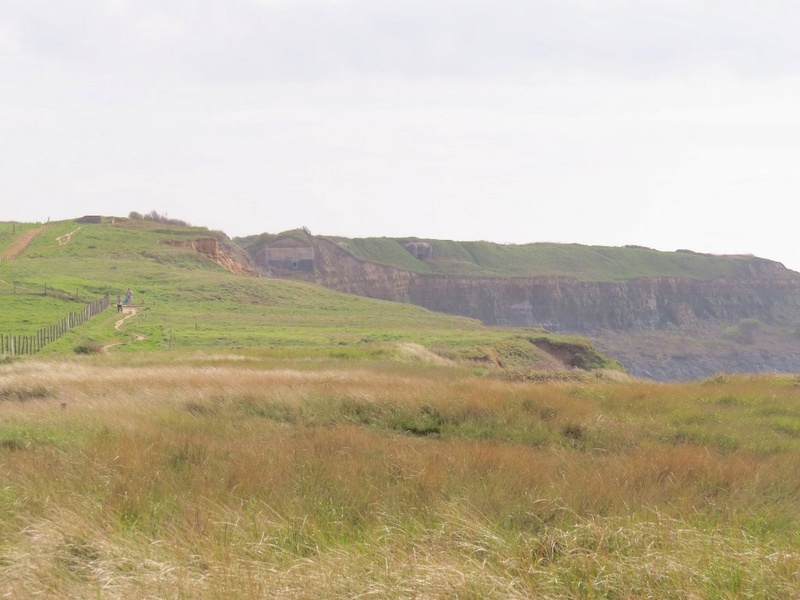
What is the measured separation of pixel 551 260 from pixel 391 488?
147875 millimetres

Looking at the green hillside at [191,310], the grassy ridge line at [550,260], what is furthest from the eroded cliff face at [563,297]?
the green hillside at [191,310]

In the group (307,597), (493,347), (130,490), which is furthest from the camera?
(493,347)

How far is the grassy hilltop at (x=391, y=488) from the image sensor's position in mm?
5855

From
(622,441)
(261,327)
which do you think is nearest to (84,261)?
(261,327)

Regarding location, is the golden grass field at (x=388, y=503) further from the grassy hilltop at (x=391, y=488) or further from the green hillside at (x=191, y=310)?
the green hillside at (x=191, y=310)

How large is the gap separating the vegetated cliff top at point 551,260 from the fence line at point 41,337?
262 ft

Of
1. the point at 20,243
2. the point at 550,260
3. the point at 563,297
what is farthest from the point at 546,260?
the point at 20,243

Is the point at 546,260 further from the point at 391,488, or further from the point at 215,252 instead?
the point at 391,488

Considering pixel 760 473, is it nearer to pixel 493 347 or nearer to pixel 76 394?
pixel 76 394

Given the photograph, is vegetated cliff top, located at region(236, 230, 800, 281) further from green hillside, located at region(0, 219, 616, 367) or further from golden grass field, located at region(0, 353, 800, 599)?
golden grass field, located at region(0, 353, 800, 599)

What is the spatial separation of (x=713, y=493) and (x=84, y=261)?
70.6m

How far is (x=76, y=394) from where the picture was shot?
15820 mm

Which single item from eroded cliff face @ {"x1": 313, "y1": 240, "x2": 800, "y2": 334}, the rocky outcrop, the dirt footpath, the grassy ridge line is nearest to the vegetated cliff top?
the grassy ridge line

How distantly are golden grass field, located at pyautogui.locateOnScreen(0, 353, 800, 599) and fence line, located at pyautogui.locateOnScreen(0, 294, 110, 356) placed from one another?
803 inches
